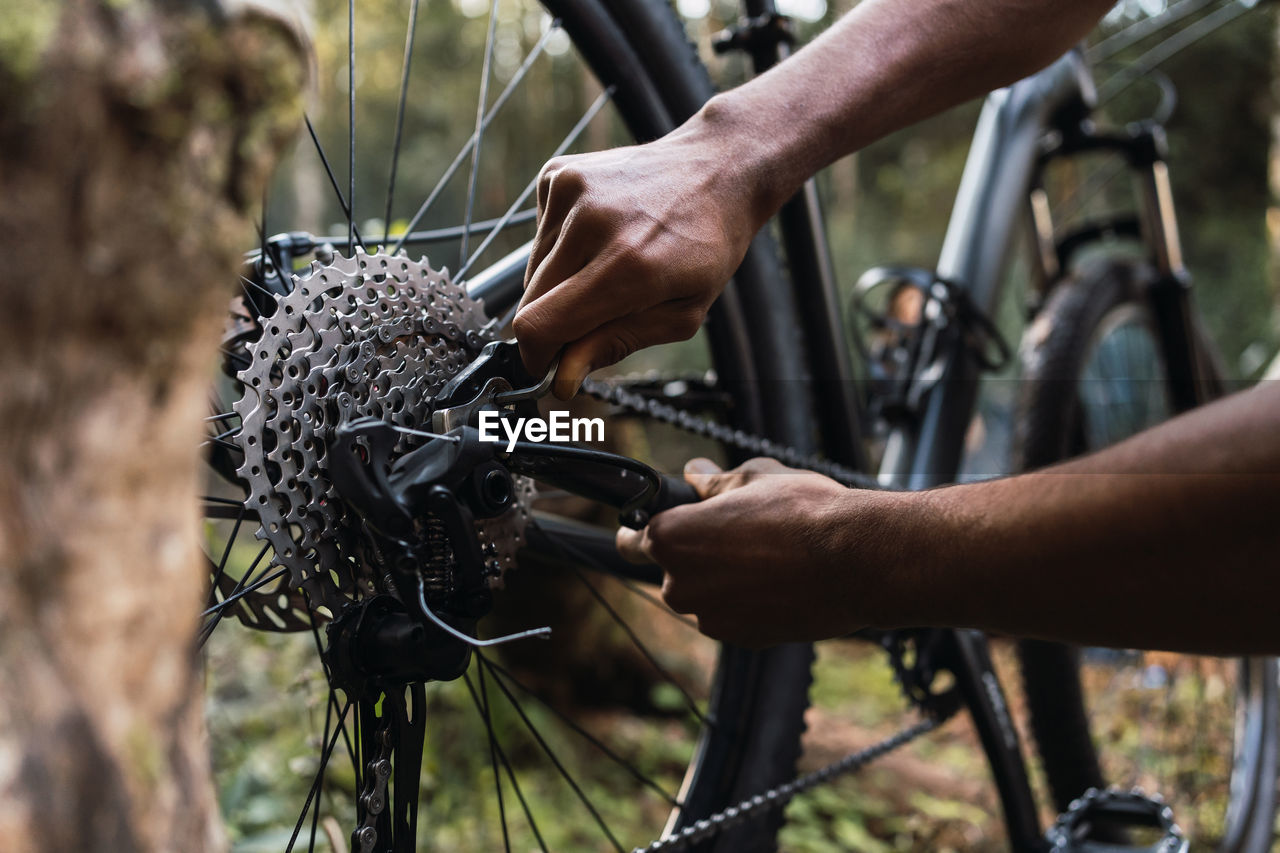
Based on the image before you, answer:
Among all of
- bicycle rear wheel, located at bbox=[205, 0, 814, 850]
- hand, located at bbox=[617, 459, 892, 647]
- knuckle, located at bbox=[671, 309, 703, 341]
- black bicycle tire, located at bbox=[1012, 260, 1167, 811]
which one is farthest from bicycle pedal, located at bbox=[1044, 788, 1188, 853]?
knuckle, located at bbox=[671, 309, 703, 341]

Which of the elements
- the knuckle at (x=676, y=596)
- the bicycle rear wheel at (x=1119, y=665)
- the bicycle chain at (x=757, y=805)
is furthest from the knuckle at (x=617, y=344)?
the bicycle rear wheel at (x=1119, y=665)

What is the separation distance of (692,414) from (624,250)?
0.55 metres

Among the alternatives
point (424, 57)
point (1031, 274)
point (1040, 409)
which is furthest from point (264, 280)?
point (424, 57)

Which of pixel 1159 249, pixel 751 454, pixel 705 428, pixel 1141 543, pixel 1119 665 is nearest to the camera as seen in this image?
pixel 1141 543

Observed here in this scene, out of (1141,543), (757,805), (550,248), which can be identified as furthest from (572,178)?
(757,805)

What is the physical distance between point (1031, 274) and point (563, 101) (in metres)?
9.66

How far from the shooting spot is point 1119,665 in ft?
6.45

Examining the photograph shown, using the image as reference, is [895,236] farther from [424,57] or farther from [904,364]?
[904,364]

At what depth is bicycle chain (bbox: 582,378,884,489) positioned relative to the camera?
0.99 m

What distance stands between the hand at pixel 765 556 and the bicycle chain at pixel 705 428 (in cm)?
14

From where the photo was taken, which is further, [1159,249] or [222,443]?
[1159,249]

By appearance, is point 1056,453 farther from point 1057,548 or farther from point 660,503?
point 1057,548

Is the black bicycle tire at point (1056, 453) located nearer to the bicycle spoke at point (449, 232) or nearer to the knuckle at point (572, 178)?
the bicycle spoke at point (449, 232)

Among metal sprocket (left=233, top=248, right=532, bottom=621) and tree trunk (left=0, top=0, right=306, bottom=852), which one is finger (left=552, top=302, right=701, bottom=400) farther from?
tree trunk (left=0, top=0, right=306, bottom=852)
